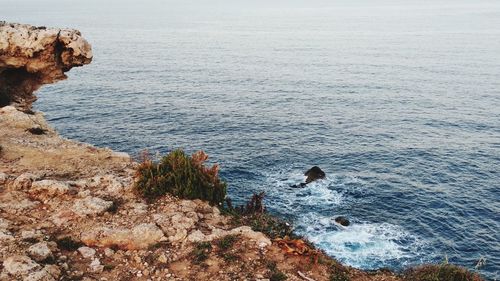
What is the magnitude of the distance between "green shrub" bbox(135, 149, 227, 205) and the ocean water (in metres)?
17.8

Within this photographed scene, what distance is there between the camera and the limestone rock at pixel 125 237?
14234mm

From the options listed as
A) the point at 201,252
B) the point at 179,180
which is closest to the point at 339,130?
the point at 179,180

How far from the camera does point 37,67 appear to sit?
29375 millimetres

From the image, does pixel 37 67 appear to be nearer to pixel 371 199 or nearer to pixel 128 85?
pixel 371 199

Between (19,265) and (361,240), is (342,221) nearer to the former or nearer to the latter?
(361,240)

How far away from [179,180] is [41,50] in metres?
17.0

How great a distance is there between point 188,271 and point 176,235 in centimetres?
193

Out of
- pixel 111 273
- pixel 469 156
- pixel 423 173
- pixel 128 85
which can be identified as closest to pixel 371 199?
pixel 423 173

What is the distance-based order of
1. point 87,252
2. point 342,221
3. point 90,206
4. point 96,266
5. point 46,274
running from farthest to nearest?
1. point 342,221
2. point 90,206
3. point 87,252
4. point 96,266
5. point 46,274

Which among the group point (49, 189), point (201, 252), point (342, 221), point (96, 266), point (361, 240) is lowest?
point (361, 240)

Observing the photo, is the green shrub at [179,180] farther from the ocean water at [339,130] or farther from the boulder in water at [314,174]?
the boulder in water at [314,174]

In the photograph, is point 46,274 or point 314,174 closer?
point 46,274

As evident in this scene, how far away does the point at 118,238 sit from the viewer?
47.2ft

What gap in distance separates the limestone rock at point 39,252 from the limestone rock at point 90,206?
247cm
